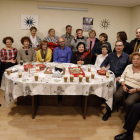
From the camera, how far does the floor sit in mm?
1737

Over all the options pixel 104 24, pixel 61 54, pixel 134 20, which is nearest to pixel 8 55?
pixel 61 54

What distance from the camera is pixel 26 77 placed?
1.89 metres

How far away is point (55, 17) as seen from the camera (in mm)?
4324

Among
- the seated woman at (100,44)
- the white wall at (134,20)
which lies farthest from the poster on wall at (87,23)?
the white wall at (134,20)

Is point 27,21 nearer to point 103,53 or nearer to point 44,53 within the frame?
point 44,53

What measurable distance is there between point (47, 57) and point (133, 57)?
202 centimetres

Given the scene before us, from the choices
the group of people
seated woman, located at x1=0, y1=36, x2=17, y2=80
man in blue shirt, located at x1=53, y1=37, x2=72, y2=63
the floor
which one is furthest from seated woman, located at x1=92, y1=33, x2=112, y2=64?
seated woman, located at x1=0, y1=36, x2=17, y2=80

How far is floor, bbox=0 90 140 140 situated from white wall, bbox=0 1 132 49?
9.43 feet

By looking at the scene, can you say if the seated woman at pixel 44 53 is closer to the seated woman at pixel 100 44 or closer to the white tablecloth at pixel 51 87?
the seated woman at pixel 100 44

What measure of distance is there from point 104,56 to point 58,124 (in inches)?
67.9

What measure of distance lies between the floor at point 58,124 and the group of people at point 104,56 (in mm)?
179

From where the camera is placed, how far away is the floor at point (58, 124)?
5.70 ft

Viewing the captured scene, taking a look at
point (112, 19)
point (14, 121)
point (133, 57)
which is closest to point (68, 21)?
point (112, 19)

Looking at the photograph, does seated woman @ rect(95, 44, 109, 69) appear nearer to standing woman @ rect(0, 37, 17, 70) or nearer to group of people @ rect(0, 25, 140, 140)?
group of people @ rect(0, 25, 140, 140)
